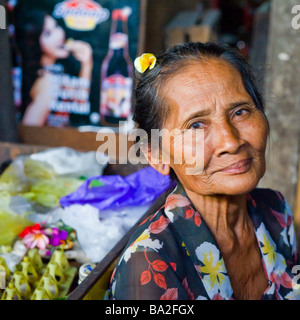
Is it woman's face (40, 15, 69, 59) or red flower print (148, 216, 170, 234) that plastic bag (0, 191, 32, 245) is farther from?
woman's face (40, 15, 69, 59)

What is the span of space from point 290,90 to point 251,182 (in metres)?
2.17

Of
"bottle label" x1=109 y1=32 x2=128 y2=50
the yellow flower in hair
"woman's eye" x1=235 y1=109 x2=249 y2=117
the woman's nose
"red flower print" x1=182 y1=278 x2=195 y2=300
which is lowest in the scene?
"red flower print" x1=182 y1=278 x2=195 y2=300

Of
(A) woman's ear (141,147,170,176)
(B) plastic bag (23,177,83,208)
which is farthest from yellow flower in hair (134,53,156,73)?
(B) plastic bag (23,177,83,208)

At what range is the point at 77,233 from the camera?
2.20m

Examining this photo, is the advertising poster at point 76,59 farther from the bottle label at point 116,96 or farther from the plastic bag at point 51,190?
the plastic bag at point 51,190

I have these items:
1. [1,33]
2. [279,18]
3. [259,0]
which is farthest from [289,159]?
[259,0]

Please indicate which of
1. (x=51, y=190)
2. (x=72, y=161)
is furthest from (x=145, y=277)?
(x=72, y=161)

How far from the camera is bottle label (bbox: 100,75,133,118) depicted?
3.91m

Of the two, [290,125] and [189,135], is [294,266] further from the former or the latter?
[290,125]

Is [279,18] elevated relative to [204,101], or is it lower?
elevated

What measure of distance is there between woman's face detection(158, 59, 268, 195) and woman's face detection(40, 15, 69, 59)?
268 cm

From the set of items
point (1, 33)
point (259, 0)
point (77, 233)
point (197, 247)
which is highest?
point (259, 0)

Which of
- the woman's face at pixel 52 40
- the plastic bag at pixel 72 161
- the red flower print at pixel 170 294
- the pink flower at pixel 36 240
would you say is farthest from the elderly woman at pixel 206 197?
the woman's face at pixel 52 40

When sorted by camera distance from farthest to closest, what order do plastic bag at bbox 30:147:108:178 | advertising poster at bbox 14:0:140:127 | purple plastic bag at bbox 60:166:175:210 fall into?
advertising poster at bbox 14:0:140:127, plastic bag at bbox 30:147:108:178, purple plastic bag at bbox 60:166:175:210
